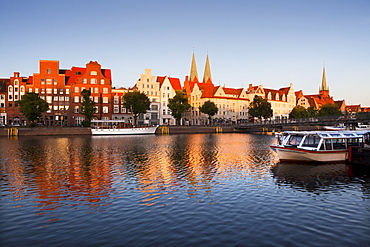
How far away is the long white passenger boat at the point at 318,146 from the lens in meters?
37.3

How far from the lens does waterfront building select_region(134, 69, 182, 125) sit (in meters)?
143

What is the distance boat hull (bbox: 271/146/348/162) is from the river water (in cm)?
350

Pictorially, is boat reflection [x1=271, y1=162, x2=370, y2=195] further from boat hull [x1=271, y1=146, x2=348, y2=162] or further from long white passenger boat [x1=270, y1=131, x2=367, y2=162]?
long white passenger boat [x1=270, y1=131, x2=367, y2=162]

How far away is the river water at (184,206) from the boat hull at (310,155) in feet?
11.5

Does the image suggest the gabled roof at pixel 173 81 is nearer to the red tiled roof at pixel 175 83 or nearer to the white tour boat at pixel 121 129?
the red tiled roof at pixel 175 83

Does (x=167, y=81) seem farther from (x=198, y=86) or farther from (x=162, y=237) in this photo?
(x=162, y=237)

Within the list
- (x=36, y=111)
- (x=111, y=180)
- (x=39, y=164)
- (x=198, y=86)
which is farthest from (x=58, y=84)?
(x=111, y=180)

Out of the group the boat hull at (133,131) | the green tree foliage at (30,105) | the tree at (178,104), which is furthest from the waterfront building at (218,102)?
the green tree foliage at (30,105)

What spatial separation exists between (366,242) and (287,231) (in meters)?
3.30

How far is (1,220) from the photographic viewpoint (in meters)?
16.8

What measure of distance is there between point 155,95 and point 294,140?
108824mm

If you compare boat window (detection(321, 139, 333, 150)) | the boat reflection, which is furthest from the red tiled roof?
the boat reflection

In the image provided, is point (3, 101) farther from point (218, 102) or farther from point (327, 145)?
point (327, 145)

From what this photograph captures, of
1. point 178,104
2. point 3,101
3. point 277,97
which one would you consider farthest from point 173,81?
point 3,101
